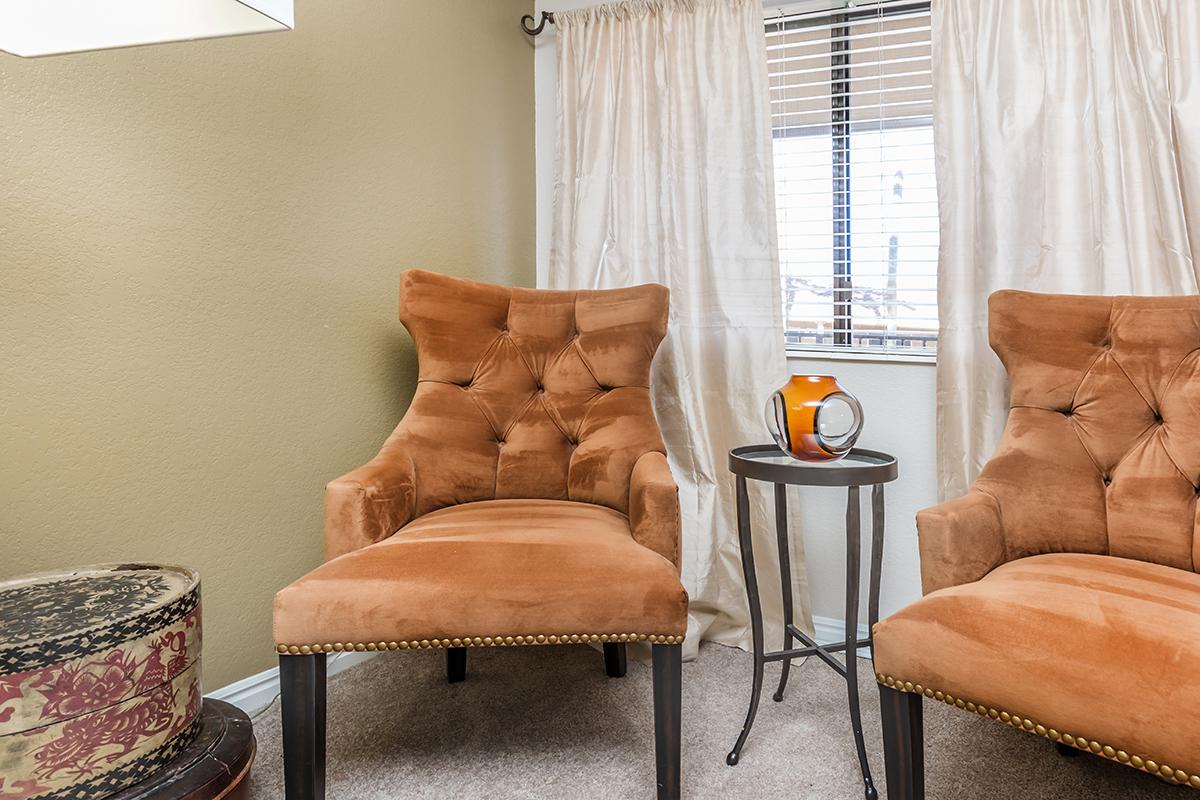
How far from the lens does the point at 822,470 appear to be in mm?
1629

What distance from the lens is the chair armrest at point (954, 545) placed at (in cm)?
138

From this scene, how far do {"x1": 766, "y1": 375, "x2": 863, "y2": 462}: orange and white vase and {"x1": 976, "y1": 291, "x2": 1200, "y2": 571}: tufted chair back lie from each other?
301 mm

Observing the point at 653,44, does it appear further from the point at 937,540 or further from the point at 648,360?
the point at 937,540

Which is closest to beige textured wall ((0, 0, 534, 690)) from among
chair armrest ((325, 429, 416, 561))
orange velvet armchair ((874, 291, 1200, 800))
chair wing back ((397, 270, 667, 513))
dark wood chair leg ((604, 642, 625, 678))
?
chair wing back ((397, 270, 667, 513))

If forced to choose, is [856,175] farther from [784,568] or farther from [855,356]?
[784,568]

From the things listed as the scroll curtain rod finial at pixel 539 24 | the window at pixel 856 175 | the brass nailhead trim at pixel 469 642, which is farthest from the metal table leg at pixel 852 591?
the scroll curtain rod finial at pixel 539 24

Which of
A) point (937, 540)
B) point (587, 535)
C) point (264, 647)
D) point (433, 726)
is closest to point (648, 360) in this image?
point (587, 535)

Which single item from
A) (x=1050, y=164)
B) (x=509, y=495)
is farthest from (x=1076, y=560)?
(x=509, y=495)

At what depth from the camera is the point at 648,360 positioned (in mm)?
2047

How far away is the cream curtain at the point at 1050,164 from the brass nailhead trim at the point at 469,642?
1.17 m

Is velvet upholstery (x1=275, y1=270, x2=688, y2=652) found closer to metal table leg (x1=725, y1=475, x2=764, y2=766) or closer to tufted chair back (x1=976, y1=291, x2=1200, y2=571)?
metal table leg (x1=725, y1=475, x2=764, y2=766)

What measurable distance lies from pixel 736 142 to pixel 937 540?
141 centimetres

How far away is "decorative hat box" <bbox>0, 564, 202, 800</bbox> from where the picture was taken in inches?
37.5

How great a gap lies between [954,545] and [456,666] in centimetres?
129
